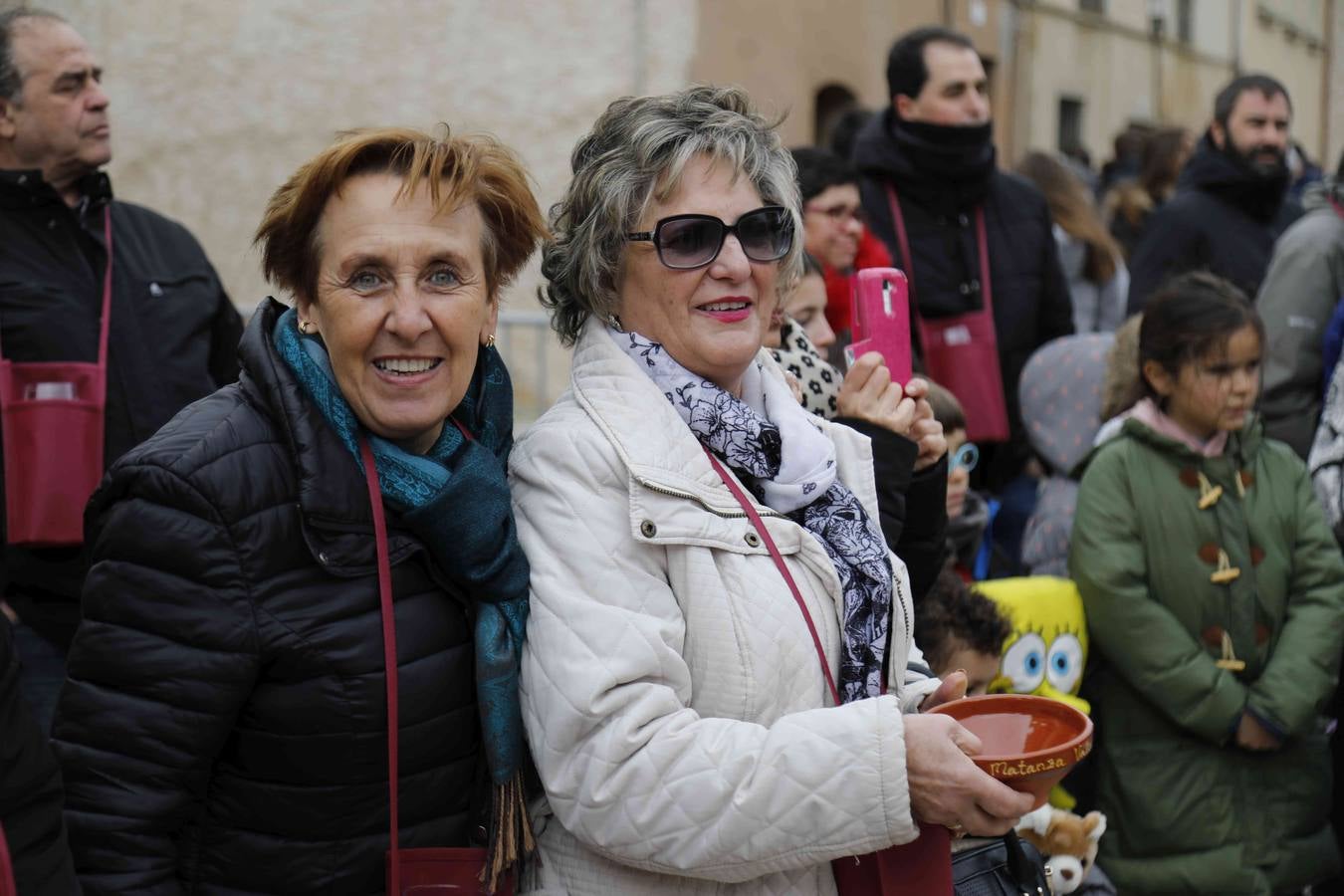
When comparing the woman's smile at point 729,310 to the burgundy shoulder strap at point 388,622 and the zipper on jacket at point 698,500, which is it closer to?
the zipper on jacket at point 698,500

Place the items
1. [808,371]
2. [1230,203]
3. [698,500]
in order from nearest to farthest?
1. [698,500]
2. [808,371]
3. [1230,203]

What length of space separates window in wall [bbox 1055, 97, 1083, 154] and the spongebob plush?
17.5 meters

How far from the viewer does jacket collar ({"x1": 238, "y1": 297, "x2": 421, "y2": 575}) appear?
218 cm

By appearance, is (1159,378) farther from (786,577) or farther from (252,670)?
(252,670)

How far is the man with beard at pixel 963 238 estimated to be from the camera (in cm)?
523

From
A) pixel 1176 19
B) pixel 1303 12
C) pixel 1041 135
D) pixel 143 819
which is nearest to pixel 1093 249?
pixel 143 819

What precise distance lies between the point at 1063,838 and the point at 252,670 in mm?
2210

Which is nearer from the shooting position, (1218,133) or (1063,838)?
(1063,838)

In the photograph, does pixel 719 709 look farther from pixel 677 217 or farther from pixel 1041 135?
pixel 1041 135

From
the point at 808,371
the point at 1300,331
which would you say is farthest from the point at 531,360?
the point at 808,371

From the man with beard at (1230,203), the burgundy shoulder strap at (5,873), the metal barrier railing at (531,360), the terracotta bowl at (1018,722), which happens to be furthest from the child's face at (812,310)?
the metal barrier railing at (531,360)

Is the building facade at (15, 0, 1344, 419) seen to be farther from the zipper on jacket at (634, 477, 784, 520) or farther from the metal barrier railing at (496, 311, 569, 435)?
the zipper on jacket at (634, 477, 784, 520)

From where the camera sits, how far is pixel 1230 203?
6453 mm

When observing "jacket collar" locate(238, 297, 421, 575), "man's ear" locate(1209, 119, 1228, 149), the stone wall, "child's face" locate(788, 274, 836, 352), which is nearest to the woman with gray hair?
"jacket collar" locate(238, 297, 421, 575)
